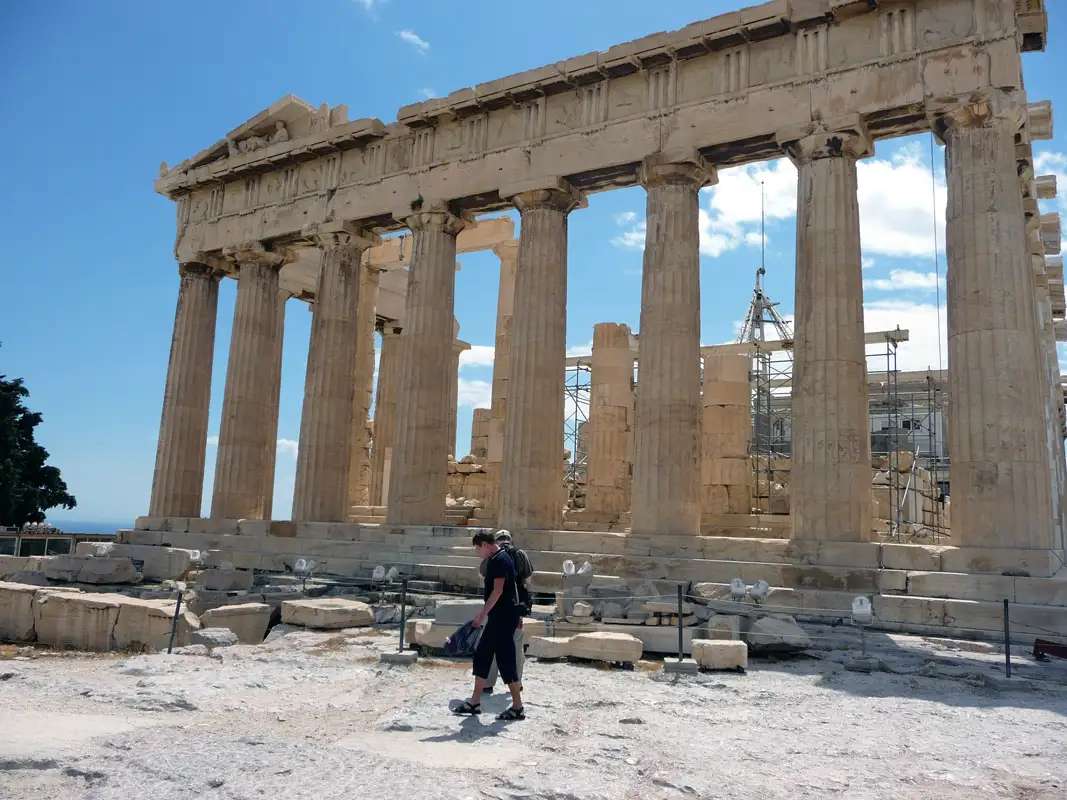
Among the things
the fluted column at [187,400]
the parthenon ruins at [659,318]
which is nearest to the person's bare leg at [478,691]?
the parthenon ruins at [659,318]

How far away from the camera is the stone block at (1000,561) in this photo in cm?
1372

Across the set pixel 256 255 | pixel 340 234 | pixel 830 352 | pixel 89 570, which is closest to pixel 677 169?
pixel 830 352

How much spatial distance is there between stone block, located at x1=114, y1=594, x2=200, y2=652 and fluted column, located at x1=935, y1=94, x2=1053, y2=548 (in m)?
12.2

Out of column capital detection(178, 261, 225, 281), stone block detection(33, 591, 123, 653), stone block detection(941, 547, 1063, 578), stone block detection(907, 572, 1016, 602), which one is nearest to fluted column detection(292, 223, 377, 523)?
column capital detection(178, 261, 225, 281)

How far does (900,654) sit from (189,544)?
1799 cm

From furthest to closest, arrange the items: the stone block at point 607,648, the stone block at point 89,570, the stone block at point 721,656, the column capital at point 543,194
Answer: the column capital at point 543,194, the stone block at point 89,570, the stone block at point 607,648, the stone block at point 721,656

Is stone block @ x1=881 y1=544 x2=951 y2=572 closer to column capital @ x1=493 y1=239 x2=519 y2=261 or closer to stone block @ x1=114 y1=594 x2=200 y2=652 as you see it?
stone block @ x1=114 y1=594 x2=200 y2=652

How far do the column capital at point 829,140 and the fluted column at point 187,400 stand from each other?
1782 centimetres

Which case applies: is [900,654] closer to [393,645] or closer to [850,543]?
[850,543]

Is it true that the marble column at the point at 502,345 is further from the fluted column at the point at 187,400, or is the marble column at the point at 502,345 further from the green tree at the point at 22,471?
the green tree at the point at 22,471

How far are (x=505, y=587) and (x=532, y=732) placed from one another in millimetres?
1354

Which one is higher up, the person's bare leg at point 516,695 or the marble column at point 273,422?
the marble column at point 273,422

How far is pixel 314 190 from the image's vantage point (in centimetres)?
2450

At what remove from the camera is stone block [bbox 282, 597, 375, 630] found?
1341 centimetres
